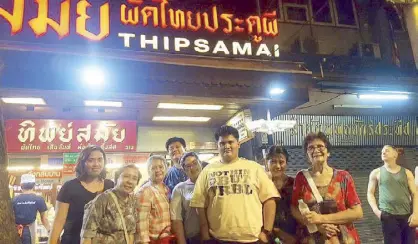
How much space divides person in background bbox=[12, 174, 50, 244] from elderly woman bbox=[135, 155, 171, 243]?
3976mm

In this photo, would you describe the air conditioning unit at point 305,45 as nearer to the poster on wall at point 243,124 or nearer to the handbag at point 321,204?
the poster on wall at point 243,124

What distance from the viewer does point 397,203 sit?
594 centimetres

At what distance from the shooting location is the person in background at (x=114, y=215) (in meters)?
3.65

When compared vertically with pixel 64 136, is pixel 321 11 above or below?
above

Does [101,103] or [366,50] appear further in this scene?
[366,50]

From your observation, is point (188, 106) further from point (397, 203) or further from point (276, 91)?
A: point (397, 203)

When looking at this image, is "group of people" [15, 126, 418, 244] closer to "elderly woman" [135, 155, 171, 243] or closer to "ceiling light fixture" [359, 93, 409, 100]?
"elderly woman" [135, 155, 171, 243]

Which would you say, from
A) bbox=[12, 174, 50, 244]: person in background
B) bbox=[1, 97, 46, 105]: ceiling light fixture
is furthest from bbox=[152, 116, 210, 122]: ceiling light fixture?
bbox=[12, 174, 50, 244]: person in background

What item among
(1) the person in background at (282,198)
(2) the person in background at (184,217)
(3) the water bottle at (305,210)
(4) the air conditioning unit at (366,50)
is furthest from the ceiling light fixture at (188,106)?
(4) the air conditioning unit at (366,50)

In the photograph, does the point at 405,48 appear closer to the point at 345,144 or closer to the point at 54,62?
the point at 345,144

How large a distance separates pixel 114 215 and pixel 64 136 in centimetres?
589

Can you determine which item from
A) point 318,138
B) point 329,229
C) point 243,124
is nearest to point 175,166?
point 318,138

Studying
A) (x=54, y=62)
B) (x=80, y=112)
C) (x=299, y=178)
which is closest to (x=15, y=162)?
(x=80, y=112)

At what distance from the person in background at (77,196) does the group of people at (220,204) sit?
1 cm
